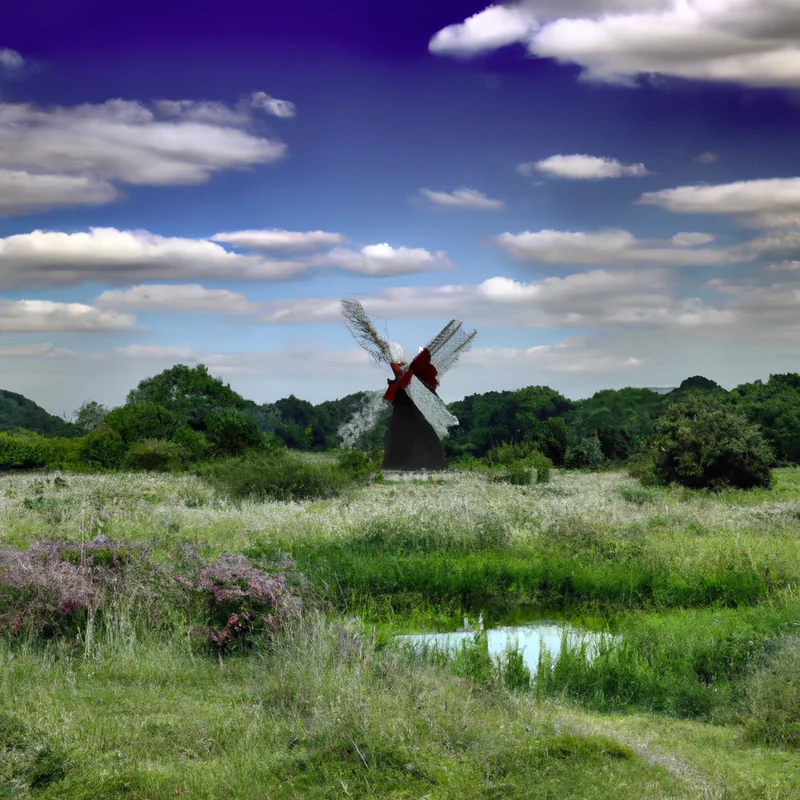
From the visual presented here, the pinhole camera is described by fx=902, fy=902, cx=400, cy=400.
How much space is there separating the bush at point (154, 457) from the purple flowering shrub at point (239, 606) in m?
20.8

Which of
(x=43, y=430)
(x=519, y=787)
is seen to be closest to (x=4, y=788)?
(x=519, y=787)

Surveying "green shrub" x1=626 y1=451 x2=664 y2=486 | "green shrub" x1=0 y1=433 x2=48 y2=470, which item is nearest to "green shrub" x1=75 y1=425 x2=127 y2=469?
"green shrub" x1=0 y1=433 x2=48 y2=470

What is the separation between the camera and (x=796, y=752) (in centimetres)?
591

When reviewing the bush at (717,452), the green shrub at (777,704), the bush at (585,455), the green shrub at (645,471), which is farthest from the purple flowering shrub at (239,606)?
the bush at (585,455)

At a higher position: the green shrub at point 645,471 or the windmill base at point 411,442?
the windmill base at point 411,442

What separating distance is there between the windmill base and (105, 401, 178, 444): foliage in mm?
8226

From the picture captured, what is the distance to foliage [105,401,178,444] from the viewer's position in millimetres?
32178

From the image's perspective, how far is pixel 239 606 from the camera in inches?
314

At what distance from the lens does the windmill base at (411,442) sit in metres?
32.4

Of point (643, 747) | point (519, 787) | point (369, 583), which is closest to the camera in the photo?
point (519, 787)

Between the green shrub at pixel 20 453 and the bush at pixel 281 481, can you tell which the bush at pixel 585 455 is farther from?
the green shrub at pixel 20 453

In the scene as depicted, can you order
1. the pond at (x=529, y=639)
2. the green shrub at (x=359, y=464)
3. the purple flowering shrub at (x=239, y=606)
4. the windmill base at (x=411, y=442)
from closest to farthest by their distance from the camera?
the purple flowering shrub at (x=239, y=606) < the pond at (x=529, y=639) < the green shrub at (x=359, y=464) < the windmill base at (x=411, y=442)

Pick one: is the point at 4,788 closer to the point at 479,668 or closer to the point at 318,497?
the point at 479,668

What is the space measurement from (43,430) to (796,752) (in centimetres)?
5372
